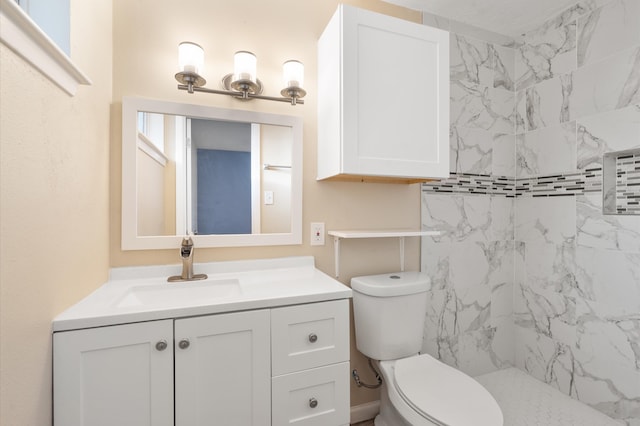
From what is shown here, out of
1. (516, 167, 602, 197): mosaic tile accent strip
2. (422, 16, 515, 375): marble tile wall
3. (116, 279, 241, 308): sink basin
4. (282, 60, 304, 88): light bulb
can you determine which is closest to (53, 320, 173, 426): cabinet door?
(116, 279, 241, 308): sink basin

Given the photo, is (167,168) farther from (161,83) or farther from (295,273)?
(295,273)

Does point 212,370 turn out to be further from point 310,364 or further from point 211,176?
point 211,176

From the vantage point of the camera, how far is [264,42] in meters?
1.53

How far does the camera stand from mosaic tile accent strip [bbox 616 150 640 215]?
1.52 meters

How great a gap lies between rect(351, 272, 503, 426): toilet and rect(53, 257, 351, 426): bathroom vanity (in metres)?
0.28

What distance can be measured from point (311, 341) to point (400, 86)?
1226 mm

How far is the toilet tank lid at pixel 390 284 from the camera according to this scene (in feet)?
4.74

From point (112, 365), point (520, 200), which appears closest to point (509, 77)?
point (520, 200)

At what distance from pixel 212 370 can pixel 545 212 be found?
2135 mm

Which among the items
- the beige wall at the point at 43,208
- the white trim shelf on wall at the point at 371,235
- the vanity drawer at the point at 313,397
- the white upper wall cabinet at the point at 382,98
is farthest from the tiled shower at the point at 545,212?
the beige wall at the point at 43,208

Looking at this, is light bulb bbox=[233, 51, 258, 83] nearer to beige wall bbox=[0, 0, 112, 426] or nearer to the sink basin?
beige wall bbox=[0, 0, 112, 426]

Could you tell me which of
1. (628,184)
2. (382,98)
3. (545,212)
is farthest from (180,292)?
(628,184)

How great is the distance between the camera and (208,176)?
4.70 ft

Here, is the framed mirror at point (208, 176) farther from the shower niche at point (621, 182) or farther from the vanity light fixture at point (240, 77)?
the shower niche at point (621, 182)
